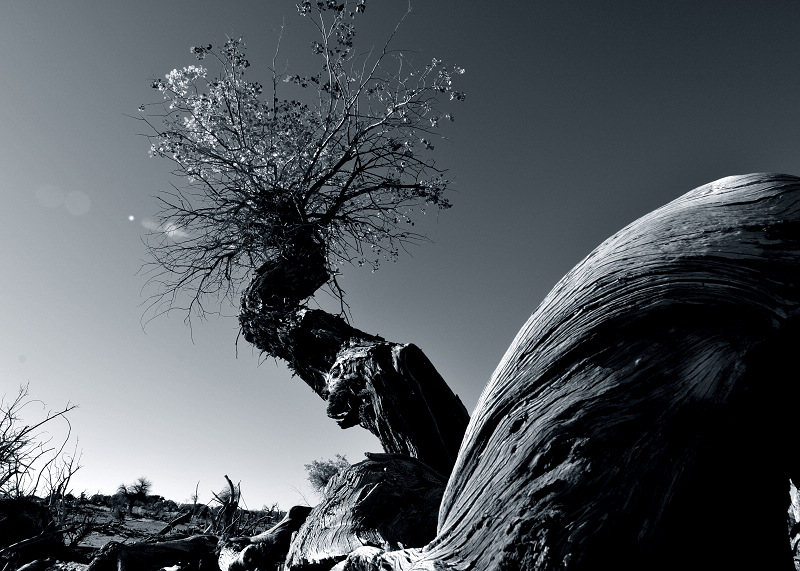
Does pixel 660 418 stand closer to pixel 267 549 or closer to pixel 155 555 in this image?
pixel 267 549

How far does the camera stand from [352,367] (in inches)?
173

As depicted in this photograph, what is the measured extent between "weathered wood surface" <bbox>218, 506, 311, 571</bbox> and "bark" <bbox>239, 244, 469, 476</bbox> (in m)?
0.91

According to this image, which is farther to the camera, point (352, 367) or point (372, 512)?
point (352, 367)

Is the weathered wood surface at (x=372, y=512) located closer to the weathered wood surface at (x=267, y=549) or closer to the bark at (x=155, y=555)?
the weathered wood surface at (x=267, y=549)

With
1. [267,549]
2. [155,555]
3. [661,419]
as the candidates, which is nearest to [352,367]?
[267,549]

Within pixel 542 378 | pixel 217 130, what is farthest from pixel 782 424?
pixel 217 130

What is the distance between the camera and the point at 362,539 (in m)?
2.81

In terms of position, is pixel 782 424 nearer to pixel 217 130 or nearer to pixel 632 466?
pixel 632 466

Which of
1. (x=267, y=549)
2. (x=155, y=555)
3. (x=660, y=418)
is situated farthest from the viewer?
(x=155, y=555)

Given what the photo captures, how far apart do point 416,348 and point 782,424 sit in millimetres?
2570

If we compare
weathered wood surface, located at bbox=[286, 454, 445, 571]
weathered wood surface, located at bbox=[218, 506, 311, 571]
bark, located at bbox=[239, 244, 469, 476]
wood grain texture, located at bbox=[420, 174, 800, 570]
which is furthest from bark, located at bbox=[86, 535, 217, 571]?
wood grain texture, located at bbox=[420, 174, 800, 570]

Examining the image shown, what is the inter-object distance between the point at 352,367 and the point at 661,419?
310 cm

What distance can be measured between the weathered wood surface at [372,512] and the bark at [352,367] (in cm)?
47

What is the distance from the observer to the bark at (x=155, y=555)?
371 centimetres
